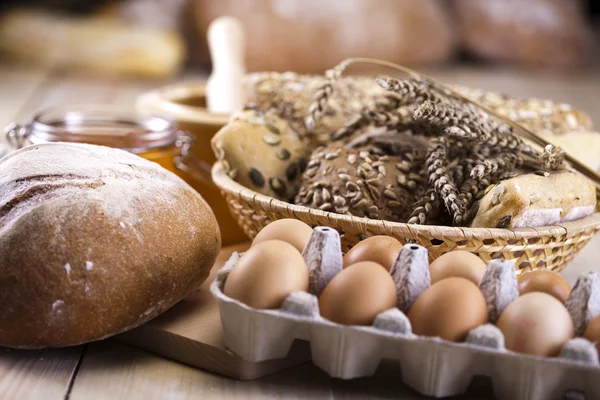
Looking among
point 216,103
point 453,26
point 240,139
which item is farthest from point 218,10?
point 240,139

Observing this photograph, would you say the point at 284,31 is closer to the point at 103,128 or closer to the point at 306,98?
the point at 306,98

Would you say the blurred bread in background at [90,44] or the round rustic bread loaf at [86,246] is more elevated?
the round rustic bread loaf at [86,246]

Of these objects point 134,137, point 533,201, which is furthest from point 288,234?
point 134,137

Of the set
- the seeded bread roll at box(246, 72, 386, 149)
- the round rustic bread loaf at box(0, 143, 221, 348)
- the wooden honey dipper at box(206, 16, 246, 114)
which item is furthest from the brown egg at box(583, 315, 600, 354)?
the wooden honey dipper at box(206, 16, 246, 114)

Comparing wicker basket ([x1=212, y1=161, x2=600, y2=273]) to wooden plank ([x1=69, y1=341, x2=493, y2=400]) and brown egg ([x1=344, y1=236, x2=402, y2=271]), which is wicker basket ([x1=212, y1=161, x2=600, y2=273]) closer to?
brown egg ([x1=344, y1=236, x2=402, y2=271])

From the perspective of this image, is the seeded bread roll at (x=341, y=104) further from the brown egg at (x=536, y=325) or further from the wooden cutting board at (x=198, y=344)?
the brown egg at (x=536, y=325)

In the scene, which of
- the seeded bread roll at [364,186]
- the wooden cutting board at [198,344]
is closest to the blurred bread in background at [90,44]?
the seeded bread roll at [364,186]
